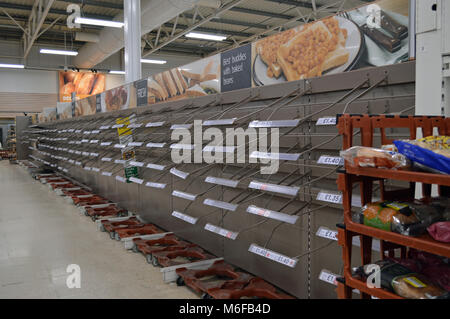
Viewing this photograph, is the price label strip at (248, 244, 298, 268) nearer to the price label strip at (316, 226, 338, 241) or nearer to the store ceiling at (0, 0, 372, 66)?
the price label strip at (316, 226, 338, 241)

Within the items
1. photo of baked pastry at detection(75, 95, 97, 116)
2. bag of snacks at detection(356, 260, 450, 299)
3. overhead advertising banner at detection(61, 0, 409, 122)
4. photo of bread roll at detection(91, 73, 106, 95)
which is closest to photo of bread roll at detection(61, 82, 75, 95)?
photo of bread roll at detection(91, 73, 106, 95)

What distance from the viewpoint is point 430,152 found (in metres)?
1.46

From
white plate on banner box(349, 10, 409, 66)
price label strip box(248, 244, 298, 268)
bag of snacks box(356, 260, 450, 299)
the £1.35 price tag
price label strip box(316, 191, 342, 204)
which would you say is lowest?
the £1.35 price tag

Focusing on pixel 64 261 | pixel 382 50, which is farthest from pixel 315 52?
pixel 64 261

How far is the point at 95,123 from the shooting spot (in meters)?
7.98

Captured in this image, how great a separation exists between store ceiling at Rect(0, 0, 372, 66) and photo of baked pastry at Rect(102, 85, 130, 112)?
519 cm

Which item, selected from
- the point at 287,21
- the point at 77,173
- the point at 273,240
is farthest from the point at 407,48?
the point at 287,21

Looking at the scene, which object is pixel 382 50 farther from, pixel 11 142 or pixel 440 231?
pixel 11 142

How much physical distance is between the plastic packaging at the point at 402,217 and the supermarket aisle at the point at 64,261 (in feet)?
6.59

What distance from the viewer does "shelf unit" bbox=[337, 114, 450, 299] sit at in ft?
4.83

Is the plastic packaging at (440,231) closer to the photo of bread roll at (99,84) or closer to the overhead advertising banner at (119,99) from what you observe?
the overhead advertising banner at (119,99)

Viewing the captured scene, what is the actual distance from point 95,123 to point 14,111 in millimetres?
13581

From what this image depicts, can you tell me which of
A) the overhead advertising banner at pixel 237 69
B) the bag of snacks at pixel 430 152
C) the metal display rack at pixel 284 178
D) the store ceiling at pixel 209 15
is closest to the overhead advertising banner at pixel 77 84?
the store ceiling at pixel 209 15

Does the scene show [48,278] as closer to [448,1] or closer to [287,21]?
[448,1]
